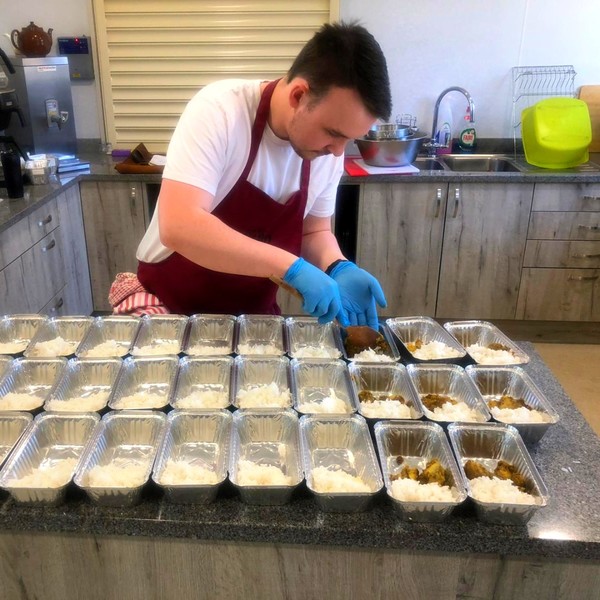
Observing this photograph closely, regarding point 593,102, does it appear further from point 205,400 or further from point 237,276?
point 205,400

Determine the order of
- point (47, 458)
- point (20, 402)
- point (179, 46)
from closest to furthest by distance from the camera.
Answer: point (47, 458), point (20, 402), point (179, 46)

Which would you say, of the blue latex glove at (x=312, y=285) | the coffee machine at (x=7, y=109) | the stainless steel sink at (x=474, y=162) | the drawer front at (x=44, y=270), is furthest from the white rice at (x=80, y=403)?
the stainless steel sink at (x=474, y=162)

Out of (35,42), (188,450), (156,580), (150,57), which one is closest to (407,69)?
(150,57)

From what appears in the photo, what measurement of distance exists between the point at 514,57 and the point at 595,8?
1.54 feet

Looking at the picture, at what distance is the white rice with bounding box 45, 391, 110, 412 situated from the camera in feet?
3.95

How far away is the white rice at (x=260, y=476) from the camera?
1.00 metres

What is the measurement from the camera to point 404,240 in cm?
313

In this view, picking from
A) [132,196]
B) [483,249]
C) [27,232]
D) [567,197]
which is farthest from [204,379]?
[567,197]

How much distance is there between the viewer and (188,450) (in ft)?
3.81

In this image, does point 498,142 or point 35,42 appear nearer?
point 35,42

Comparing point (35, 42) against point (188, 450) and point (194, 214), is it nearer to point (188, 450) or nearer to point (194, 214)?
point (194, 214)

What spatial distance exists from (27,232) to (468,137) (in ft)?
7.72

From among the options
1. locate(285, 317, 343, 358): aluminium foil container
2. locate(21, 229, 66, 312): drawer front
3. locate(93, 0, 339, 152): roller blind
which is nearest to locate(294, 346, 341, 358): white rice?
locate(285, 317, 343, 358): aluminium foil container

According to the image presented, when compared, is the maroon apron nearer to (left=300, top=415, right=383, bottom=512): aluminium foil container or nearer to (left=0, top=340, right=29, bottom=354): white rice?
(left=0, top=340, right=29, bottom=354): white rice
